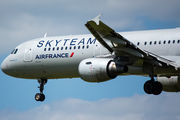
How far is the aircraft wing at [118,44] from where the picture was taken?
857 inches

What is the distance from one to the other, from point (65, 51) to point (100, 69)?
5.13m

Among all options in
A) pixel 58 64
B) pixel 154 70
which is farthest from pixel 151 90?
pixel 58 64

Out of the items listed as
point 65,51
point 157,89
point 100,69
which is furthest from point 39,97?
point 157,89

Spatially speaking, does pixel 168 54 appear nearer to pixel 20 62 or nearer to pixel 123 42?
pixel 123 42

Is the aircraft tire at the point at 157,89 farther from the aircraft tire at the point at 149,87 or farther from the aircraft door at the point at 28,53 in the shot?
the aircraft door at the point at 28,53

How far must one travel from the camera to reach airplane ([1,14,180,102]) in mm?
23078

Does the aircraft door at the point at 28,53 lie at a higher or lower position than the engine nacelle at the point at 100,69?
higher

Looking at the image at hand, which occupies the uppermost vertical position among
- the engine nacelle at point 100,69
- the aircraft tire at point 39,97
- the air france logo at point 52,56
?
the air france logo at point 52,56

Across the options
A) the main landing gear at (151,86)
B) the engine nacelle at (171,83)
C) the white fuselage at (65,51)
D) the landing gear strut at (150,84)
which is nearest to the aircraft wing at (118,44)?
the landing gear strut at (150,84)

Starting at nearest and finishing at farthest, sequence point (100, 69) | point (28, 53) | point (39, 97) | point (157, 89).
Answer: point (100, 69), point (157, 89), point (28, 53), point (39, 97)

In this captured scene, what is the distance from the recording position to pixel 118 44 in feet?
74.8

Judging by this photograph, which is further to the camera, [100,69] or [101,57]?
[101,57]

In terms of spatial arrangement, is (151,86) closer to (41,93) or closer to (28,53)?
(41,93)

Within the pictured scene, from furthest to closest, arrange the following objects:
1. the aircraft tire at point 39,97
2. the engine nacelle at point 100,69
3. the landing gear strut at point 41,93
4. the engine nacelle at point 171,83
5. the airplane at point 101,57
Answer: the aircraft tire at point 39,97, the landing gear strut at point 41,93, the engine nacelle at point 171,83, the engine nacelle at point 100,69, the airplane at point 101,57
